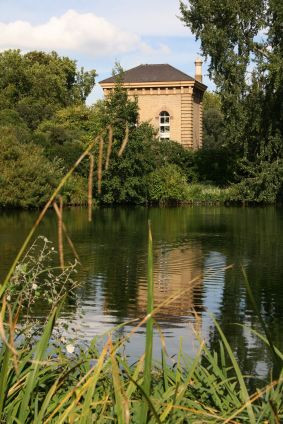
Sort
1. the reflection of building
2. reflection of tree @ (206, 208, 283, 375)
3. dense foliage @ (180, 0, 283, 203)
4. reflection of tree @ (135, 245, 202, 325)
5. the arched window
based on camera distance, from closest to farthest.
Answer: reflection of tree @ (206, 208, 283, 375) → reflection of tree @ (135, 245, 202, 325) → the reflection of building → dense foliage @ (180, 0, 283, 203) → the arched window

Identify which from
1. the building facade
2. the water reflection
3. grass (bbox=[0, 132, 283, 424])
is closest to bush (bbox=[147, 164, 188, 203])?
the building facade

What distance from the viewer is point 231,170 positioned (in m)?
44.2

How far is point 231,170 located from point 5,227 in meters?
21.3

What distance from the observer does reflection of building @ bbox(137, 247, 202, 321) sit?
419 inches

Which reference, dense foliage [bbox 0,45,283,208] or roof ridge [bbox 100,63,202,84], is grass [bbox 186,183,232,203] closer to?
dense foliage [bbox 0,45,283,208]

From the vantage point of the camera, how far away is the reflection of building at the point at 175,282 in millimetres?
10646

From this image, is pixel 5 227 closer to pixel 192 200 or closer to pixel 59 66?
pixel 192 200

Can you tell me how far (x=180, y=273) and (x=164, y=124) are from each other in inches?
1493

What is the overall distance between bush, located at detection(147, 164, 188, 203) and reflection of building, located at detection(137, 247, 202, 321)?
22793 mm

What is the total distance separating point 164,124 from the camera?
51.9 m

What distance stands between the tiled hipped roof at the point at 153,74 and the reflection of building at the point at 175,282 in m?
33.5

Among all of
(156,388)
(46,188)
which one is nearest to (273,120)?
(46,188)

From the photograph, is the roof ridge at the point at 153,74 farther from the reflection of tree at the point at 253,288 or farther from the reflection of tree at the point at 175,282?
the reflection of tree at the point at 175,282

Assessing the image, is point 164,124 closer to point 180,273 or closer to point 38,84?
point 38,84
